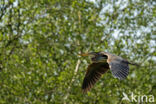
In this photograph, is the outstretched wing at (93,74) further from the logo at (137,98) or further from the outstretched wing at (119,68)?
the logo at (137,98)

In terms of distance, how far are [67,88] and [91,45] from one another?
1932mm

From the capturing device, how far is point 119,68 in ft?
24.7

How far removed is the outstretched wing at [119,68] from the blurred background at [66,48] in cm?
285

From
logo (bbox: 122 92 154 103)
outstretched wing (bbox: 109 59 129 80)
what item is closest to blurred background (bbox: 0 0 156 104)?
logo (bbox: 122 92 154 103)

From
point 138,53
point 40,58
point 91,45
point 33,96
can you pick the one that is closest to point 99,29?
point 91,45

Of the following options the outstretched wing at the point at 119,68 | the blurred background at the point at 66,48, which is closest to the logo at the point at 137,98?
the blurred background at the point at 66,48

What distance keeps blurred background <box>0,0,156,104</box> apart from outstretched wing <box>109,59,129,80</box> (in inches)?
112

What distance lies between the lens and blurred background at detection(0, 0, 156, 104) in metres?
10.8

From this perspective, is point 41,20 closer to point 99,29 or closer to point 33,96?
point 99,29

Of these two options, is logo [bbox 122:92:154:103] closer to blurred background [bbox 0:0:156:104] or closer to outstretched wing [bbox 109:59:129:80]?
blurred background [bbox 0:0:156:104]

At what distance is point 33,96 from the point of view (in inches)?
420

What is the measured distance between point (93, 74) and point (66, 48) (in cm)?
317

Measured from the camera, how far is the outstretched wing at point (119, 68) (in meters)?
7.21

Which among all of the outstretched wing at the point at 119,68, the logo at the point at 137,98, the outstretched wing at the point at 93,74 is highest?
the outstretched wing at the point at 119,68
